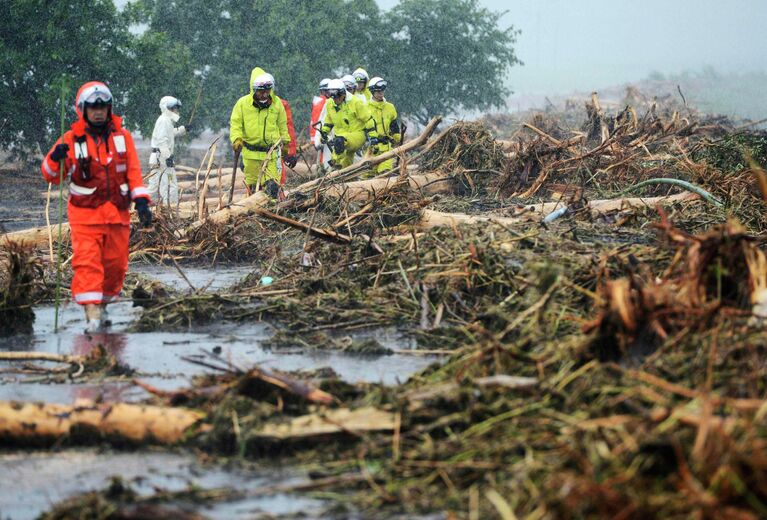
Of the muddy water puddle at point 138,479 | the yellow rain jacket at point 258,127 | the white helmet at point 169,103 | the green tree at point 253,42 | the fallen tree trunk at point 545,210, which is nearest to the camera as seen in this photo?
the muddy water puddle at point 138,479

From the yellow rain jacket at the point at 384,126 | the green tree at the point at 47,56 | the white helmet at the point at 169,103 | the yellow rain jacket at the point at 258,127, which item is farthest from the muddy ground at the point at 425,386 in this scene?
the green tree at the point at 47,56

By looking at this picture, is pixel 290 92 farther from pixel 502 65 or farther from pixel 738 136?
pixel 738 136

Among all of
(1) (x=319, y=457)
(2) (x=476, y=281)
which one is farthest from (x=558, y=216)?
(1) (x=319, y=457)

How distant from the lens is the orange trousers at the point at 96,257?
8.33 metres

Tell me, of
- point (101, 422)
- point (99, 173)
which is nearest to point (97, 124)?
point (99, 173)

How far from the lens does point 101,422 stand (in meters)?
5.12

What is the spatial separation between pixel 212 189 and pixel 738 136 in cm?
1125

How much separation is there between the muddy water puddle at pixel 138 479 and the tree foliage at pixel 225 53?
55.9 feet

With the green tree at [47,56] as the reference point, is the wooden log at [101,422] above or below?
below

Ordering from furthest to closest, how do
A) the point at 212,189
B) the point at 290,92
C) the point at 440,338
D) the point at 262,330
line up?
the point at 290,92
the point at 212,189
the point at 262,330
the point at 440,338

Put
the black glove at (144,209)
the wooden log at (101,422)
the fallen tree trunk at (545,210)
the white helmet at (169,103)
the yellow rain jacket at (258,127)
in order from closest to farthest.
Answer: the wooden log at (101,422) < the black glove at (144,209) < the fallen tree trunk at (545,210) < the yellow rain jacket at (258,127) < the white helmet at (169,103)

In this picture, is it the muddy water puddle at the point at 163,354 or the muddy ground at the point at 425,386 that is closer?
the muddy ground at the point at 425,386

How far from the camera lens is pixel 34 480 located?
15.3ft

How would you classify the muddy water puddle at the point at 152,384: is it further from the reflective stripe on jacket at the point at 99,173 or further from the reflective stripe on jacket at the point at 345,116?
the reflective stripe on jacket at the point at 345,116
